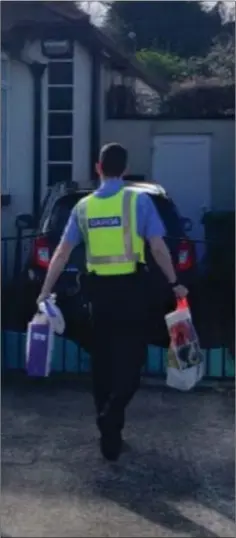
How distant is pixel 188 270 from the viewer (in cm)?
866

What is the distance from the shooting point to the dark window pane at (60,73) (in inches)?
528

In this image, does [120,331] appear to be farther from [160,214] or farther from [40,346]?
[160,214]

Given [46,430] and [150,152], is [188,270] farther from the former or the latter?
[150,152]

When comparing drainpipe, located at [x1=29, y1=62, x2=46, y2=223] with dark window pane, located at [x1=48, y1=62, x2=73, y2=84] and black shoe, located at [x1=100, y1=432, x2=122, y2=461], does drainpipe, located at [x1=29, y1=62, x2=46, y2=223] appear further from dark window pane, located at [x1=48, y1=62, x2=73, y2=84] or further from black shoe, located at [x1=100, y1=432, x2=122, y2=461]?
black shoe, located at [x1=100, y1=432, x2=122, y2=461]

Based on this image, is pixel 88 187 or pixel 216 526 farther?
pixel 88 187

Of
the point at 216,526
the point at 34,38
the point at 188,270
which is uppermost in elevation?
the point at 34,38

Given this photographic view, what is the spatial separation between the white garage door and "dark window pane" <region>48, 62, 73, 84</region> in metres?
1.77

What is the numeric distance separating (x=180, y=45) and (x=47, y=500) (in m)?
18.7

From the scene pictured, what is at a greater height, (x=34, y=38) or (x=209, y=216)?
(x=34, y=38)

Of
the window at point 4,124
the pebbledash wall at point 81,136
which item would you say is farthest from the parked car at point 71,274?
the window at point 4,124

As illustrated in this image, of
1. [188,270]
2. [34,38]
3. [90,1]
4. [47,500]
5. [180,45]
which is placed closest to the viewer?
[47,500]

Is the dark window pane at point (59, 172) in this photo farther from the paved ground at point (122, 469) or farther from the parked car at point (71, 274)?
the paved ground at point (122, 469)

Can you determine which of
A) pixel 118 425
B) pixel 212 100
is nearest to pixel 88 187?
pixel 118 425

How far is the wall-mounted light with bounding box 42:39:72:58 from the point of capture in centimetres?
1270
